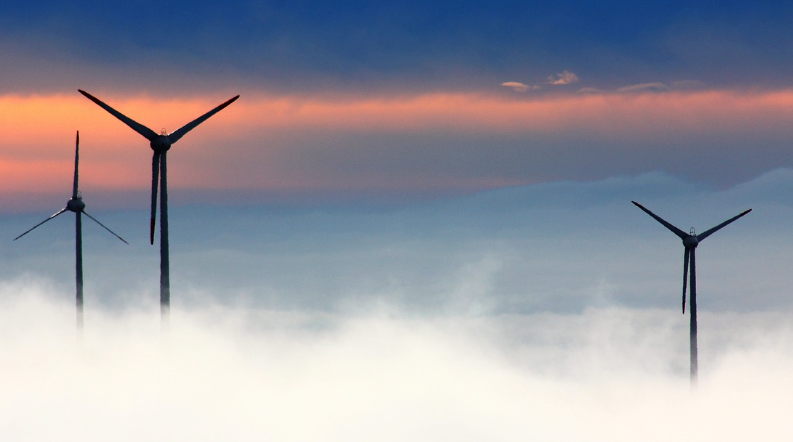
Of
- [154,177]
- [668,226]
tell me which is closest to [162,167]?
[154,177]

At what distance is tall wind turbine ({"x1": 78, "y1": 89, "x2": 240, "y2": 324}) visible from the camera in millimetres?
98375

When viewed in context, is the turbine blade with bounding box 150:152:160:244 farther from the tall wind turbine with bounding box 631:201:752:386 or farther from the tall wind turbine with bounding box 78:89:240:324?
the tall wind turbine with bounding box 631:201:752:386

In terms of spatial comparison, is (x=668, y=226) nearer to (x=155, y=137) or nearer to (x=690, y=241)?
(x=690, y=241)

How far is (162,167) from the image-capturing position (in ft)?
Result: 339

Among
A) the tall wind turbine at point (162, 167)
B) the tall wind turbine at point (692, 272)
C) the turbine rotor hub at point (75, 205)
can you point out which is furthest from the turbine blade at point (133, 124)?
the tall wind turbine at point (692, 272)

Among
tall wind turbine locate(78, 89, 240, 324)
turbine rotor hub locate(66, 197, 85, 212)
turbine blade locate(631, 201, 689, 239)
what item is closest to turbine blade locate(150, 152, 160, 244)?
tall wind turbine locate(78, 89, 240, 324)

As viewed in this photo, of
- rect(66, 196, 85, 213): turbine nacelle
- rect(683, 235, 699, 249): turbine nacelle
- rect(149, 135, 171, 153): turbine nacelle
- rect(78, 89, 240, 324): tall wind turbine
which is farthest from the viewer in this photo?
rect(66, 196, 85, 213): turbine nacelle

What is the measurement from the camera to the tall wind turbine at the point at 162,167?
3873 inches

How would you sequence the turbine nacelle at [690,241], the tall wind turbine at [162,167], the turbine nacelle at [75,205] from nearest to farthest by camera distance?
1. the tall wind turbine at [162,167]
2. the turbine nacelle at [690,241]
3. the turbine nacelle at [75,205]

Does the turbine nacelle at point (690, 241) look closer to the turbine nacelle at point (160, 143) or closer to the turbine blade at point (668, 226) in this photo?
the turbine blade at point (668, 226)

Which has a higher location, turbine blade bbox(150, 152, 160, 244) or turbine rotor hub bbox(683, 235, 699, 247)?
turbine blade bbox(150, 152, 160, 244)

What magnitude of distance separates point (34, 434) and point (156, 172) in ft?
211

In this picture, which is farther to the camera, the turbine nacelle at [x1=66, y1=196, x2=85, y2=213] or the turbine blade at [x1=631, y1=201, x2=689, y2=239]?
the turbine nacelle at [x1=66, y1=196, x2=85, y2=213]

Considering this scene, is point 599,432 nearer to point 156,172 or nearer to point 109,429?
point 109,429
